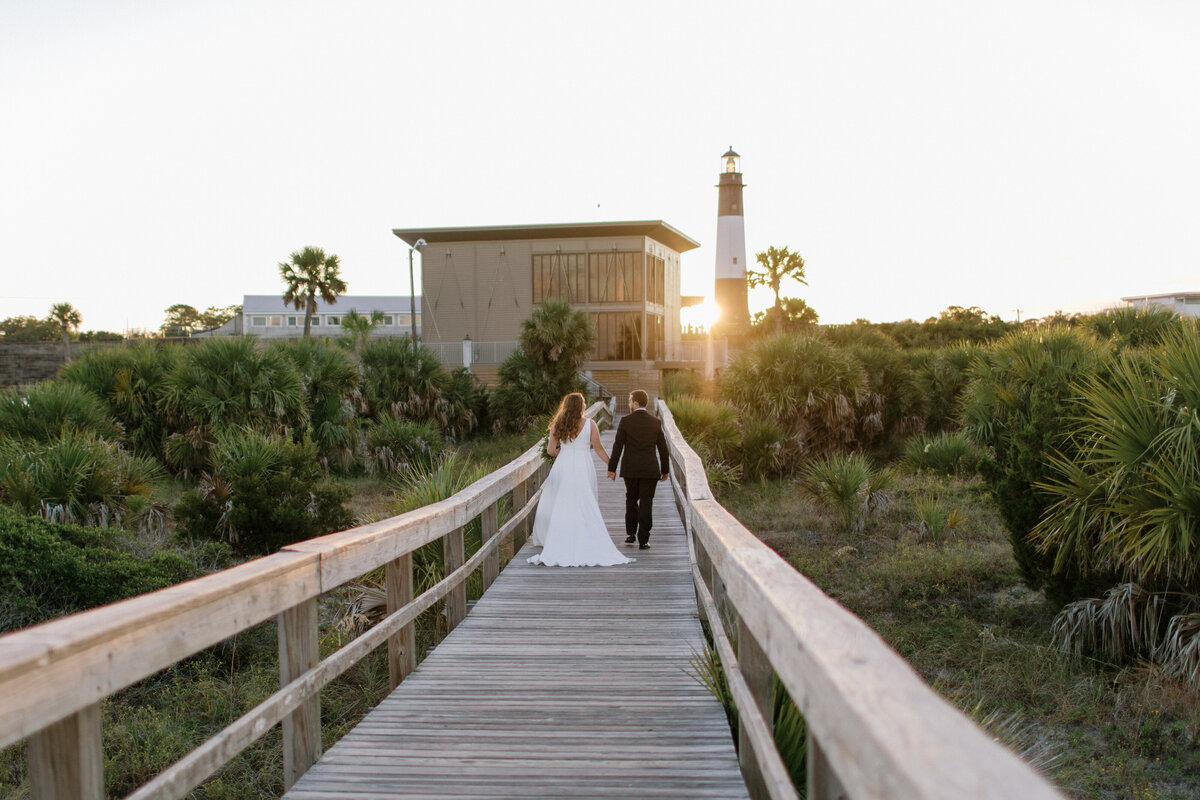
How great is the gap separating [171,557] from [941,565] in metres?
10.1

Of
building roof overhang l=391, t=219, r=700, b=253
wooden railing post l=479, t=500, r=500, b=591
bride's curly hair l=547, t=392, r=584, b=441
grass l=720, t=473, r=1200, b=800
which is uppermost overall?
building roof overhang l=391, t=219, r=700, b=253

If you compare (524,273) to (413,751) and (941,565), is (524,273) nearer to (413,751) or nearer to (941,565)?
(941,565)

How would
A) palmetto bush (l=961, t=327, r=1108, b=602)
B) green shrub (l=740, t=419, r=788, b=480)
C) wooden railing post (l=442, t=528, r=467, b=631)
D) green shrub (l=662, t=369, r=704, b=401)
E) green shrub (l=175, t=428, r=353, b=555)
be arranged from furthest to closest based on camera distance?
green shrub (l=662, t=369, r=704, b=401) < green shrub (l=740, t=419, r=788, b=480) < green shrub (l=175, t=428, r=353, b=555) < palmetto bush (l=961, t=327, r=1108, b=602) < wooden railing post (l=442, t=528, r=467, b=631)

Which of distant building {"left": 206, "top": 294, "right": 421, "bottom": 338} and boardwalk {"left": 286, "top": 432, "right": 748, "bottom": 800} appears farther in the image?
distant building {"left": 206, "top": 294, "right": 421, "bottom": 338}

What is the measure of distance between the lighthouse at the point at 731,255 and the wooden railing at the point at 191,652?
4029 cm


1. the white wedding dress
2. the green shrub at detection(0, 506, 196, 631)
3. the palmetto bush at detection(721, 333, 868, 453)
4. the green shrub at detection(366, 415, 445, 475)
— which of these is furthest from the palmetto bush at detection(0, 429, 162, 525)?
the palmetto bush at detection(721, 333, 868, 453)

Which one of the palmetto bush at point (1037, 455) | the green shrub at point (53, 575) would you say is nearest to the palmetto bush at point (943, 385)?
the palmetto bush at point (1037, 455)

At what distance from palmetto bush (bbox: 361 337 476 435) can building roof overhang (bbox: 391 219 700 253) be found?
16.4 metres

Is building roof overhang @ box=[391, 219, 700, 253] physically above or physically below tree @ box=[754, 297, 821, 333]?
above

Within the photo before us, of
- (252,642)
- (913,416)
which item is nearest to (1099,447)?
(252,642)

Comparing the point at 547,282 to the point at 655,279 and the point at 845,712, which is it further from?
the point at 845,712

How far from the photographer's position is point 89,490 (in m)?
12.0

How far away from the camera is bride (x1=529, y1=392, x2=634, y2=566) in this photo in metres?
8.49

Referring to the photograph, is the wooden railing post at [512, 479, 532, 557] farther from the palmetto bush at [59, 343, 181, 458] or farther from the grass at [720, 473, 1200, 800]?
the palmetto bush at [59, 343, 181, 458]
